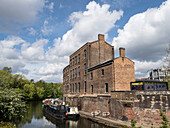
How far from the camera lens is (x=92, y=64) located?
97.7 feet

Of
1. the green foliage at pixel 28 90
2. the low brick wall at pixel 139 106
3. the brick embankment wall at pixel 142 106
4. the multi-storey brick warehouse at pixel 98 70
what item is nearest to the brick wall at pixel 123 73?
the multi-storey brick warehouse at pixel 98 70

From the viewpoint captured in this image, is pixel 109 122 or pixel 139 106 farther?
pixel 109 122

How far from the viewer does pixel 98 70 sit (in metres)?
26.0

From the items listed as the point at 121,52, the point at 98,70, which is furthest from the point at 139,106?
the point at 98,70

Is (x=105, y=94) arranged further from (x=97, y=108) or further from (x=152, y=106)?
(x=152, y=106)

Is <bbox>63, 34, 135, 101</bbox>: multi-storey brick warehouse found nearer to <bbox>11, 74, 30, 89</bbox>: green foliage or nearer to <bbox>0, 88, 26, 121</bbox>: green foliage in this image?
<bbox>0, 88, 26, 121</bbox>: green foliage

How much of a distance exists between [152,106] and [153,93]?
143cm

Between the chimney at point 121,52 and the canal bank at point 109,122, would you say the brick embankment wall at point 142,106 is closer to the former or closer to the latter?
the canal bank at point 109,122

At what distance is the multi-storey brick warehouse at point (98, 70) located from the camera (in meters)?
22.5

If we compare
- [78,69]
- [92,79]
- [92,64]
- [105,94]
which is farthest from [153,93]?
[78,69]

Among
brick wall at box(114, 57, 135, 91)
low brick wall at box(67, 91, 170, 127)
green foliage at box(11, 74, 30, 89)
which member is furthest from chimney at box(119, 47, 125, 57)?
green foliage at box(11, 74, 30, 89)

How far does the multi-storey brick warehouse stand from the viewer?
73.8 ft

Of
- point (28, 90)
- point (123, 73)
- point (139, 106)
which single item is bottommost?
point (28, 90)

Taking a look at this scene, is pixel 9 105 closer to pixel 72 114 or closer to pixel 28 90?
pixel 72 114
